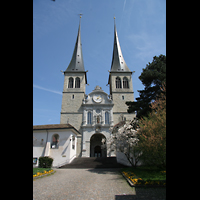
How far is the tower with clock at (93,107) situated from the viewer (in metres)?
30.1

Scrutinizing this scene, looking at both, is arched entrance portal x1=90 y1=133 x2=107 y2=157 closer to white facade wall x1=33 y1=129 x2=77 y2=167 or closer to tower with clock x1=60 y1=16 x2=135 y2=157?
tower with clock x1=60 y1=16 x2=135 y2=157

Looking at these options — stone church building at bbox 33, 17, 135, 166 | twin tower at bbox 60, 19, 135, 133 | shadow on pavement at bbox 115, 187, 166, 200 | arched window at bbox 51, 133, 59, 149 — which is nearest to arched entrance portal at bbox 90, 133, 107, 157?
stone church building at bbox 33, 17, 135, 166

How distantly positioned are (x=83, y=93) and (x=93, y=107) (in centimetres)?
453

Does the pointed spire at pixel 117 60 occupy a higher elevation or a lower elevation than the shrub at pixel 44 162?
higher

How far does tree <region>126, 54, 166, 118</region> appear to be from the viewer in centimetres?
1727

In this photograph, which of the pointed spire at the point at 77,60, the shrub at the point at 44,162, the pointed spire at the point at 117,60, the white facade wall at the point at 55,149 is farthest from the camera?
the pointed spire at the point at 117,60

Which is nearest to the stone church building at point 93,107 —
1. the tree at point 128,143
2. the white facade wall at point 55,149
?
the white facade wall at point 55,149

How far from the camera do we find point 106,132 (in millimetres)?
29938

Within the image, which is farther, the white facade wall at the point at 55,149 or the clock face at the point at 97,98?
the clock face at the point at 97,98

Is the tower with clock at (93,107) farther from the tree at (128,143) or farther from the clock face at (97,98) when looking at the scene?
the tree at (128,143)

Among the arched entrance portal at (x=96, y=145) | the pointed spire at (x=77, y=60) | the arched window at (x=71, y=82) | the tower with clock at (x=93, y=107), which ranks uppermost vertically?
the pointed spire at (x=77, y=60)

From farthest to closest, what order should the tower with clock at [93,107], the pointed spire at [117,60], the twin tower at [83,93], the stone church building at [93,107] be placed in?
the pointed spire at [117,60], the twin tower at [83,93], the tower with clock at [93,107], the stone church building at [93,107]

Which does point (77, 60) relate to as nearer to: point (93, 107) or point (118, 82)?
point (118, 82)
